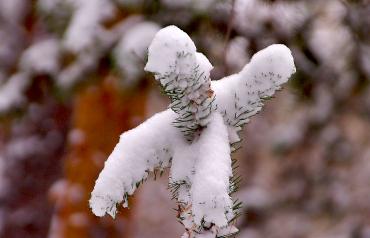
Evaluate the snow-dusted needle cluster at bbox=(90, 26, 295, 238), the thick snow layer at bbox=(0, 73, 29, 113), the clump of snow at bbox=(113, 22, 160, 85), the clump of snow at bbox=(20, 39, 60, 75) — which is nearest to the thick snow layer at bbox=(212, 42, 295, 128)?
the snow-dusted needle cluster at bbox=(90, 26, 295, 238)

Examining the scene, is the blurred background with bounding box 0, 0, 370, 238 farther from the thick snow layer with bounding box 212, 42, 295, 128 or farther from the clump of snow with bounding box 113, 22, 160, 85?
the thick snow layer with bounding box 212, 42, 295, 128

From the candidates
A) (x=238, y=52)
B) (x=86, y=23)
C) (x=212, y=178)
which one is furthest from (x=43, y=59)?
(x=212, y=178)

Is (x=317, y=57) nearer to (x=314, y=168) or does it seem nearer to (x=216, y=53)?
(x=216, y=53)

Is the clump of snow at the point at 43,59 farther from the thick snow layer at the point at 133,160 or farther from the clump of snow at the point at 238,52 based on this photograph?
the thick snow layer at the point at 133,160

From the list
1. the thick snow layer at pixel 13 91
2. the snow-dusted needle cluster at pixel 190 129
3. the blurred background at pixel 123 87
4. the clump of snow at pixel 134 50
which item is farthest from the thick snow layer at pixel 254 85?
the thick snow layer at pixel 13 91

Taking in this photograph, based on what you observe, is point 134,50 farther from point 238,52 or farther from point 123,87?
point 238,52

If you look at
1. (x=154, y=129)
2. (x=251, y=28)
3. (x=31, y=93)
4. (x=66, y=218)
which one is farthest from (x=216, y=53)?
(x=154, y=129)

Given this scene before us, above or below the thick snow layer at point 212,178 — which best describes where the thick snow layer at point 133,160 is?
above

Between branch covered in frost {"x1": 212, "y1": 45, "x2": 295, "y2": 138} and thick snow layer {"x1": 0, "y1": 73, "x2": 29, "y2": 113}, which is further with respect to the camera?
thick snow layer {"x1": 0, "y1": 73, "x2": 29, "y2": 113}
